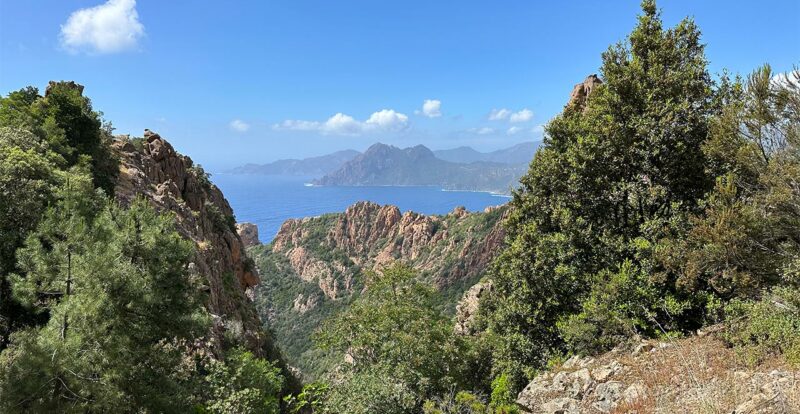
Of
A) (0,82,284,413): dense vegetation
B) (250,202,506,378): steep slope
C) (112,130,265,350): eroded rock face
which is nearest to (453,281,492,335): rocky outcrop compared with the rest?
(112,130,265,350): eroded rock face

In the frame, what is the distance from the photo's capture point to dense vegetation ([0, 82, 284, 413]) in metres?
8.35

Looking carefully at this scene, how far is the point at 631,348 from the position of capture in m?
11.1

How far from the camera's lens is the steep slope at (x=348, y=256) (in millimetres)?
97438

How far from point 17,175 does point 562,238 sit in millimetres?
17262

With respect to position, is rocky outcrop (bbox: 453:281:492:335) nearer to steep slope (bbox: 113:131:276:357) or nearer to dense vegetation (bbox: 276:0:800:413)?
dense vegetation (bbox: 276:0:800:413)

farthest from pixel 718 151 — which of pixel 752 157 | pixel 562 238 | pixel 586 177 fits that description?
pixel 562 238

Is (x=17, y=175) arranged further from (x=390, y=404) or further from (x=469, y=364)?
(x=469, y=364)

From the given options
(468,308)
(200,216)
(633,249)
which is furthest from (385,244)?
(633,249)

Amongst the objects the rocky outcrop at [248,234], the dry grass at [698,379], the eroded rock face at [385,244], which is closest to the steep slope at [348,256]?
the eroded rock face at [385,244]

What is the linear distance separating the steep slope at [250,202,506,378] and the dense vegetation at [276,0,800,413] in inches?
2687

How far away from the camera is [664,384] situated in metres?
8.95

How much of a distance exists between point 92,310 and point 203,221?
92.6 ft

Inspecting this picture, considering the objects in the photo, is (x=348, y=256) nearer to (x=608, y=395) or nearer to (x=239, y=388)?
(x=239, y=388)

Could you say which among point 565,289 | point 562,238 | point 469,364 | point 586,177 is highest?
point 586,177
